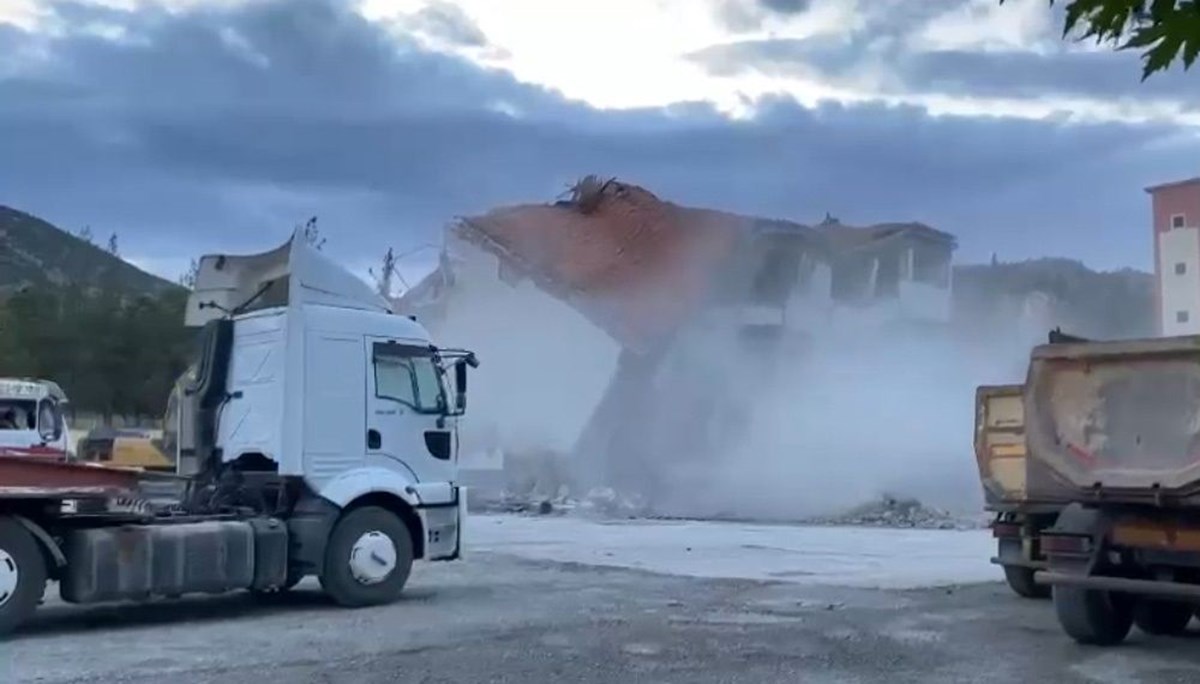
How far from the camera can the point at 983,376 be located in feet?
117

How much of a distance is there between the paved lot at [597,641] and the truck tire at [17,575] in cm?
26

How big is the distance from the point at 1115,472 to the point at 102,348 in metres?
41.3

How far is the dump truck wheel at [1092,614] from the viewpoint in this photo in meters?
10.8

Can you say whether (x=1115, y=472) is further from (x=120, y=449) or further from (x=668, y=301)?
(x=668, y=301)

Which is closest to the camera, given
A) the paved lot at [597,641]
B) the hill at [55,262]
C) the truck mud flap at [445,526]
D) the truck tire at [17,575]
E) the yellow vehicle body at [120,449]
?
the paved lot at [597,641]

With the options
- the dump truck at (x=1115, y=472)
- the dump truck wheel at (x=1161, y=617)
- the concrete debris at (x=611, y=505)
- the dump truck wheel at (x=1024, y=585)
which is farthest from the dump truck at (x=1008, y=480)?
the concrete debris at (x=611, y=505)

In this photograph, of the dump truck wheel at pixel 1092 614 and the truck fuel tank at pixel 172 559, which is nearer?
the dump truck wheel at pixel 1092 614

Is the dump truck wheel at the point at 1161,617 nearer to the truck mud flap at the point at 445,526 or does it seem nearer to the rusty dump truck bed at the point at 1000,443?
the rusty dump truck bed at the point at 1000,443

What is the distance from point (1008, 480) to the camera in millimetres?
14211

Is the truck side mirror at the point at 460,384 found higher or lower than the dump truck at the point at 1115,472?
higher

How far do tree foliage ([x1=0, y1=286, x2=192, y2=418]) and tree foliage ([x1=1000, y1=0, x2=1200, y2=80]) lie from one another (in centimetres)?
4495

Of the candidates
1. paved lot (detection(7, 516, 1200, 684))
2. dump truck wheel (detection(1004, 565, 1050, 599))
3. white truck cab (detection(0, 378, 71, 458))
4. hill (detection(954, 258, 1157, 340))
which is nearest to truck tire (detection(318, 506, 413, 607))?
paved lot (detection(7, 516, 1200, 684))

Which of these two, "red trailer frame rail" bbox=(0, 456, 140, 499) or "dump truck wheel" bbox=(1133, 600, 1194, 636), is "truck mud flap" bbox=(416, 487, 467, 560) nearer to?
"red trailer frame rail" bbox=(0, 456, 140, 499)

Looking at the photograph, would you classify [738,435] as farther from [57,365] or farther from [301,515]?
[57,365]
